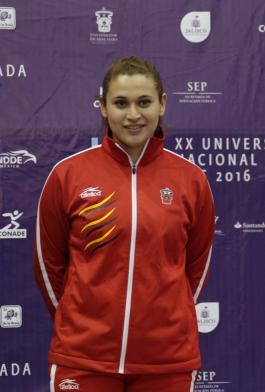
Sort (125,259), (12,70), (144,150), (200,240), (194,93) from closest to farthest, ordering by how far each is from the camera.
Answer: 1. (125,259)
2. (144,150)
3. (200,240)
4. (12,70)
5. (194,93)

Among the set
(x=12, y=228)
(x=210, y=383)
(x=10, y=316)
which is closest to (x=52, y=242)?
(x=12, y=228)

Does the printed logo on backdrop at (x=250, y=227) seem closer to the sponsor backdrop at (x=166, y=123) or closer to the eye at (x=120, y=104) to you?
the sponsor backdrop at (x=166, y=123)

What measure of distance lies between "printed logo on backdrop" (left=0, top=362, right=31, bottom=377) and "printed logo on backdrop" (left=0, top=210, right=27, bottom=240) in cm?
58

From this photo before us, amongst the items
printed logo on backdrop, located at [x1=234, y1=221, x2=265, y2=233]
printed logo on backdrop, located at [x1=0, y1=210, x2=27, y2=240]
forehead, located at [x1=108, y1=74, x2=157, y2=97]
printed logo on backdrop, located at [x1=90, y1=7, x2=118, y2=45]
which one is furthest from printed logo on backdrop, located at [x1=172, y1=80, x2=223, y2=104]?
forehead, located at [x1=108, y1=74, x2=157, y2=97]

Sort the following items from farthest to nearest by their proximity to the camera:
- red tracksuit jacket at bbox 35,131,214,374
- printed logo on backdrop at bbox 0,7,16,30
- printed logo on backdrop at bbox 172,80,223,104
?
printed logo on backdrop at bbox 172,80,223,104 → printed logo on backdrop at bbox 0,7,16,30 → red tracksuit jacket at bbox 35,131,214,374

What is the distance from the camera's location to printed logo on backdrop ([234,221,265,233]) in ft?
9.46

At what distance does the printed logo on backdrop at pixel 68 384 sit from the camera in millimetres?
1607

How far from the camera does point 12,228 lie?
9.07 feet

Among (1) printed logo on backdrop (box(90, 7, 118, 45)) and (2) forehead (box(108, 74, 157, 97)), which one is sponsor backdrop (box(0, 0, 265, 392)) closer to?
(1) printed logo on backdrop (box(90, 7, 118, 45))

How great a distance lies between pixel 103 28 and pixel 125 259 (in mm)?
1498

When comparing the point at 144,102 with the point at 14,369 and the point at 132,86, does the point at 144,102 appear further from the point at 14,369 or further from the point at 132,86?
the point at 14,369

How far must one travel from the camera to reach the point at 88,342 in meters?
1.60

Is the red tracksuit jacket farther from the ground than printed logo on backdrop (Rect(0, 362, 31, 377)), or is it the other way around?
the red tracksuit jacket

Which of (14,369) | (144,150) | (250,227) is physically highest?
(144,150)
